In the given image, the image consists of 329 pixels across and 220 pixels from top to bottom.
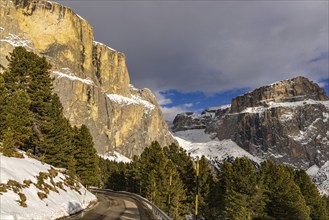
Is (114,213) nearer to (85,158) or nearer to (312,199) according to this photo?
(85,158)

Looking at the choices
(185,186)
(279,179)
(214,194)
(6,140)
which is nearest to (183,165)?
(185,186)

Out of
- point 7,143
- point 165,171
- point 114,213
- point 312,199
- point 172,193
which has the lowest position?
point 114,213

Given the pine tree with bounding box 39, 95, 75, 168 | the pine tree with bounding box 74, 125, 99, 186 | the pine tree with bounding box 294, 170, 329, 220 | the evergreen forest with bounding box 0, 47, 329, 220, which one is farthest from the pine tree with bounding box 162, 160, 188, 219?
the pine tree with bounding box 294, 170, 329, 220

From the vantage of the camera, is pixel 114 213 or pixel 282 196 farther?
pixel 282 196

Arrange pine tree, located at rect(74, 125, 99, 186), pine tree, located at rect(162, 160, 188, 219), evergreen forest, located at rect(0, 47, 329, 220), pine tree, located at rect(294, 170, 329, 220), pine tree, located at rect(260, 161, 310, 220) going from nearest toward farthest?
evergreen forest, located at rect(0, 47, 329, 220)
pine tree, located at rect(260, 161, 310, 220)
pine tree, located at rect(162, 160, 188, 219)
pine tree, located at rect(74, 125, 99, 186)
pine tree, located at rect(294, 170, 329, 220)

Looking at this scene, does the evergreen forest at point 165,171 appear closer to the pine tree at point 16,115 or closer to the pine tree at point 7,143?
the pine tree at point 16,115

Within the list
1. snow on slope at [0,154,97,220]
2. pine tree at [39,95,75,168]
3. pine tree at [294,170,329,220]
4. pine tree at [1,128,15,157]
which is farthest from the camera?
pine tree at [294,170,329,220]

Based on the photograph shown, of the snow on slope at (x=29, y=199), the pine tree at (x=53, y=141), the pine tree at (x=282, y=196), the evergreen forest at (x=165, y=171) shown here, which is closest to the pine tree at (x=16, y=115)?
the evergreen forest at (x=165, y=171)

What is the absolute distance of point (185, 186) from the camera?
5688cm

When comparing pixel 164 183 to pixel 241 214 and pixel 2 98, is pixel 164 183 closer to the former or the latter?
pixel 241 214

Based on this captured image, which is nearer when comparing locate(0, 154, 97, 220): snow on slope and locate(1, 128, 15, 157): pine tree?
locate(0, 154, 97, 220): snow on slope

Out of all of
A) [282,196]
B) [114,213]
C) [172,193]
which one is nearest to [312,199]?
[282,196]

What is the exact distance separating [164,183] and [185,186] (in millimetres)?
8255

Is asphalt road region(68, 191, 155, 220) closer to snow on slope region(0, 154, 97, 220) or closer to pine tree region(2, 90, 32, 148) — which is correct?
snow on slope region(0, 154, 97, 220)
